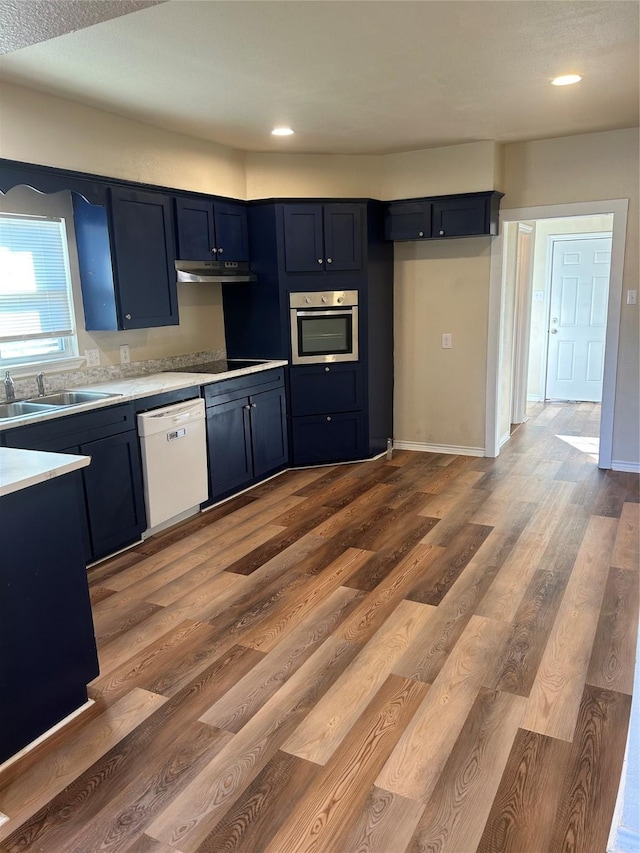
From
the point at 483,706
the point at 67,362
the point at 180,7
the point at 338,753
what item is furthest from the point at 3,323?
the point at 483,706

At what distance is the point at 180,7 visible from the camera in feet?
8.16

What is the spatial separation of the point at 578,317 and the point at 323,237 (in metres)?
4.19

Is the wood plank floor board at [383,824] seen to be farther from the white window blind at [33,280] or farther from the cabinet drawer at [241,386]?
the white window blind at [33,280]

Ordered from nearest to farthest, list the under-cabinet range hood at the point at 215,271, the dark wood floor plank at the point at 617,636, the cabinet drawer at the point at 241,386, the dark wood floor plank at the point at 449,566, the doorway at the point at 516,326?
the dark wood floor plank at the point at 617,636
the dark wood floor plank at the point at 449,566
the cabinet drawer at the point at 241,386
the under-cabinet range hood at the point at 215,271
the doorway at the point at 516,326

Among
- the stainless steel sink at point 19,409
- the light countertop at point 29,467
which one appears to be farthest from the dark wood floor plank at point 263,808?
the stainless steel sink at point 19,409

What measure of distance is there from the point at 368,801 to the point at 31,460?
5.22 feet

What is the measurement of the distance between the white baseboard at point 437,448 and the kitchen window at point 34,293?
125 inches

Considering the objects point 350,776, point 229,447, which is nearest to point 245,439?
point 229,447

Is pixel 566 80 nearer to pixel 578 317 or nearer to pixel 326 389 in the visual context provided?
pixel 326 389

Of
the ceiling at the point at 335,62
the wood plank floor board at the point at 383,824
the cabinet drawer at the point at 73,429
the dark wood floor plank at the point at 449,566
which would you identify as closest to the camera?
the wood plank floor board at the point at 383,824

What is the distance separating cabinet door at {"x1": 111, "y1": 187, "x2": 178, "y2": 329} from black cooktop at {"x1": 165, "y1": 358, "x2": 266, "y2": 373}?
1.43 feet

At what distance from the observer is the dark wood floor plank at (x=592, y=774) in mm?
1726

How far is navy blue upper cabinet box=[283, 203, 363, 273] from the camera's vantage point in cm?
495

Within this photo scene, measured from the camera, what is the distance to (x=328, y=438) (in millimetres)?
5391
